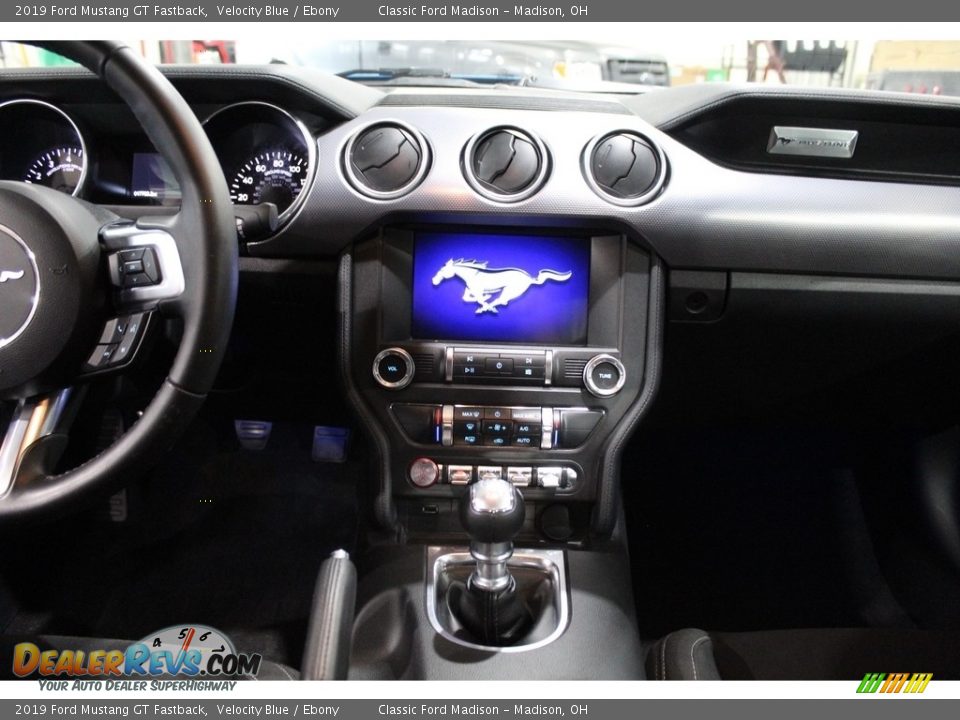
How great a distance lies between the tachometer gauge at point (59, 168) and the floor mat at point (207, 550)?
79 cm

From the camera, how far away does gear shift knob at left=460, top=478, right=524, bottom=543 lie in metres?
1.03

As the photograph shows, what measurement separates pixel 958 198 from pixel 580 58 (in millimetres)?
858

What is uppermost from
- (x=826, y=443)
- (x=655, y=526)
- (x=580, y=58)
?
(x=580, y=58)

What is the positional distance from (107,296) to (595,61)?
4.09ft

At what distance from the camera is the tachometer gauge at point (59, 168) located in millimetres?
1376

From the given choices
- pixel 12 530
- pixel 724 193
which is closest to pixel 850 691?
pixel 724 193

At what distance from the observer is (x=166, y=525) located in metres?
1.84

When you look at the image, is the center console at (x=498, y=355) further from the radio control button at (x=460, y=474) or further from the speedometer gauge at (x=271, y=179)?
the speedometer gauge at (x=271, y=179)

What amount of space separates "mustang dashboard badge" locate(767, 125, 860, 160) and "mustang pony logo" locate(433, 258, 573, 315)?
50cm

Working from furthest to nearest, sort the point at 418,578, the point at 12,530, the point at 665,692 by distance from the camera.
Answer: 1. the point at 418,578
2. the point at 665,692
3. the point at 12,530

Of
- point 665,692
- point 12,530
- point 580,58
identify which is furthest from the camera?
point 580,58

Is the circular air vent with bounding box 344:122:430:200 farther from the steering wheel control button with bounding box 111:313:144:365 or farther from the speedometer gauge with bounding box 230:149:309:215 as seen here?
the steering wheel control button with bounding box 111:313:144:365

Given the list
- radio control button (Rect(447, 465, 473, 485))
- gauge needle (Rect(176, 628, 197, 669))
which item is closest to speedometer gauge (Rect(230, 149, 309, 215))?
radio control button (Rect(447, 465, 473, 485))

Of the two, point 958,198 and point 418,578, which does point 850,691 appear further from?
point 958,198
